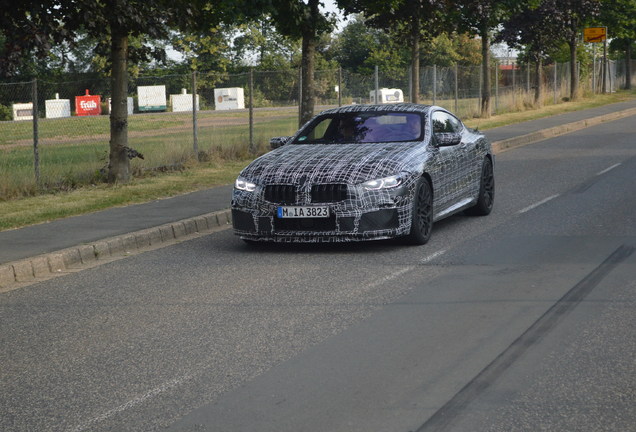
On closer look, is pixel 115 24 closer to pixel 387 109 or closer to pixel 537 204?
pixel 387 109

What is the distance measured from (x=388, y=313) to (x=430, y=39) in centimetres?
2636

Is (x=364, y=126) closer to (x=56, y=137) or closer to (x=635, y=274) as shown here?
(x=635, y=274)

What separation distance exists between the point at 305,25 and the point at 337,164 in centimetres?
1170

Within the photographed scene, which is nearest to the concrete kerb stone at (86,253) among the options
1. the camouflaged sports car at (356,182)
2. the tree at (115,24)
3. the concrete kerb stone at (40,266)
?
the concrete kerb stone at (40,266)

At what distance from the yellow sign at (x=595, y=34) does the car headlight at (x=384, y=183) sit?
4752cm

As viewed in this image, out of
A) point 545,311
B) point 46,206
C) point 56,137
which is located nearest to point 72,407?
point 545,311

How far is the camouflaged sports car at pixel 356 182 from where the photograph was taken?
1039cm

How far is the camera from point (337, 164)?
35.0 feet

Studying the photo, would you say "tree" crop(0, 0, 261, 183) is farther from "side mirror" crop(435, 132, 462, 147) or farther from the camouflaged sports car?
"side mirror" crop(435, 132, 462, 147)

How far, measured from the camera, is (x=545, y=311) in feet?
24.8

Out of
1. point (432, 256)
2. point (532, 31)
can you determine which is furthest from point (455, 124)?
point (532, 31)

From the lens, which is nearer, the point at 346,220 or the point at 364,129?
the point at 346,220

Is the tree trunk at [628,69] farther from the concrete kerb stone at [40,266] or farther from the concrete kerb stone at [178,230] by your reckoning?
the concrete kerb stone at [40,266]

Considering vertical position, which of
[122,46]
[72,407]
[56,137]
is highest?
[122,46]
